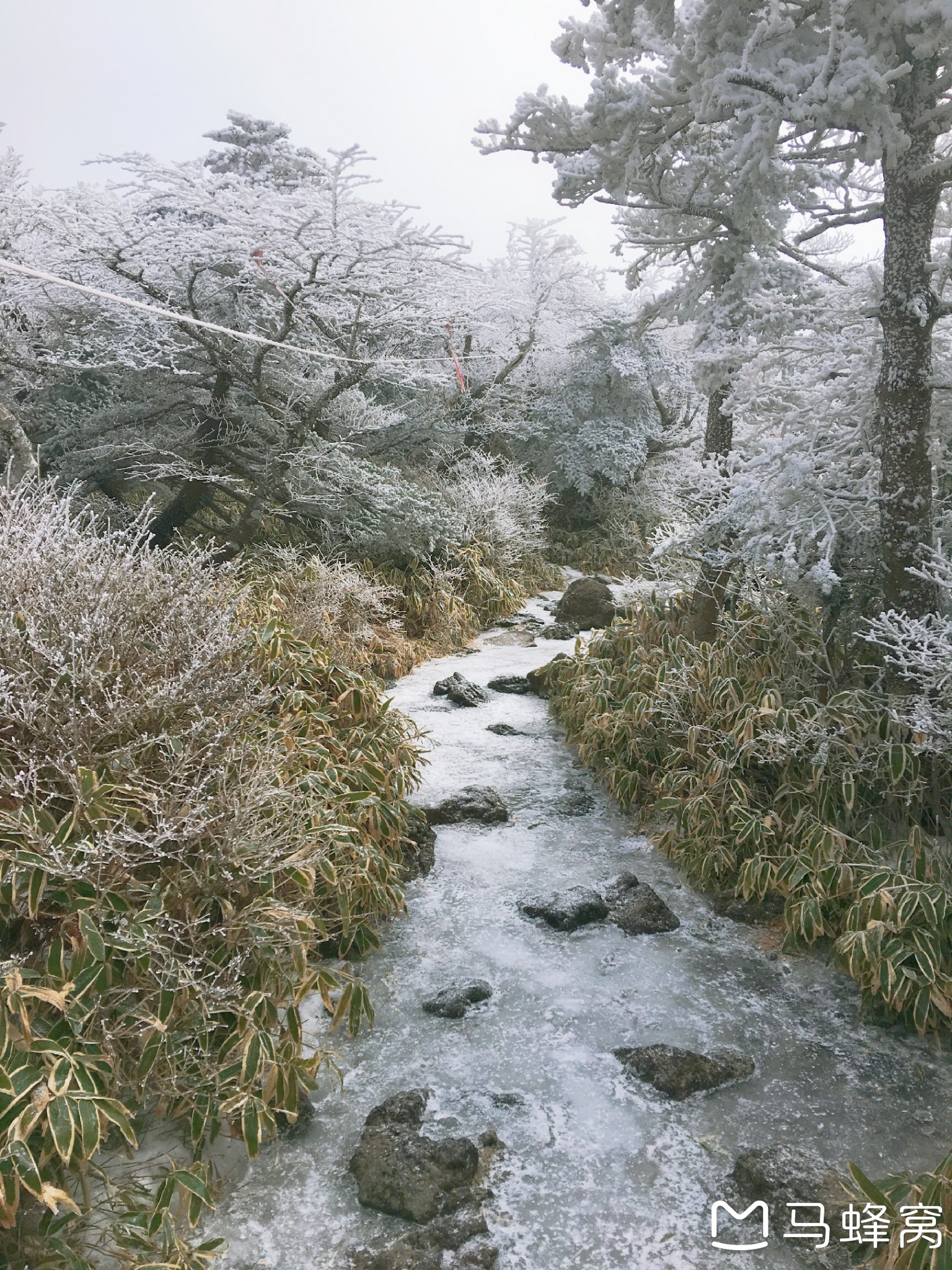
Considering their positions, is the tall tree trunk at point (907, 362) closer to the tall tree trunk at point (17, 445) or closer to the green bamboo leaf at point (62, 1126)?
the green bamboo leaf at point (62, 1126)

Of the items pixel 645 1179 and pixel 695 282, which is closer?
pixel 645 1179

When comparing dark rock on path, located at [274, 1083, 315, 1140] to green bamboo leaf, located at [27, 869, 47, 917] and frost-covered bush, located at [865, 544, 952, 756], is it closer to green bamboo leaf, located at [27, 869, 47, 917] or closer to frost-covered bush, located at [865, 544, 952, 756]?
green bamboo leaf, located at [27, 869, 47, 917]

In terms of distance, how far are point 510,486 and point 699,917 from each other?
706 cm

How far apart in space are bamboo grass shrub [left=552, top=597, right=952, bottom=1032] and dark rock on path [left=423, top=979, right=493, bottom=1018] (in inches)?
52.5

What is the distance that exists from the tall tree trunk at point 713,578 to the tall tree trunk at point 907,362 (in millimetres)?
1802

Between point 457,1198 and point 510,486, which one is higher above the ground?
point 510,486

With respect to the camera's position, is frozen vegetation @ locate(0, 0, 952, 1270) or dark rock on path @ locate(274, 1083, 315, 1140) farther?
dark rock on path @ locate(274, 1083, 315, 1140)

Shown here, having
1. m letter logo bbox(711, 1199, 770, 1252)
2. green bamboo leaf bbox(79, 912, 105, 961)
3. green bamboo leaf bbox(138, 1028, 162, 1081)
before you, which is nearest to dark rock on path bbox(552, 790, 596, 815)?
m letter logo bbox(711, 1199, 770, 1252)

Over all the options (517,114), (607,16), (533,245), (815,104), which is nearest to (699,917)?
(815,104)

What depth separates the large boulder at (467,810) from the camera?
460cm

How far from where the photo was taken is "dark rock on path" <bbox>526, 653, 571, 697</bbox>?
258 inches

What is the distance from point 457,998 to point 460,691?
3491 mm

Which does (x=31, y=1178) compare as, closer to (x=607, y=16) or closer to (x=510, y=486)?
(x=607, y=16)

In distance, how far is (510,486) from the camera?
10.0 m
